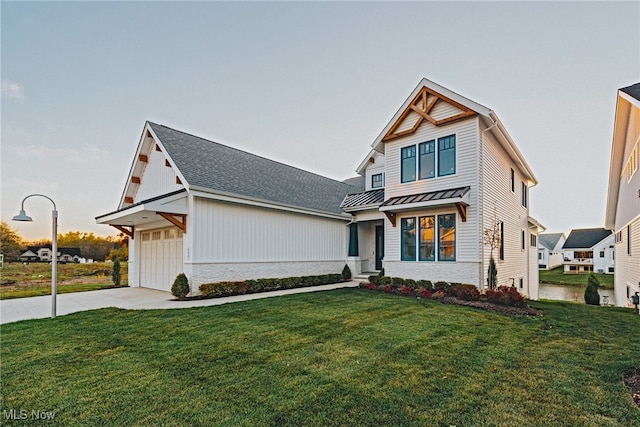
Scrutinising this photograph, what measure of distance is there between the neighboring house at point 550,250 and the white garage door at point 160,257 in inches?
2168

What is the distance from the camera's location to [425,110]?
11.8 metres

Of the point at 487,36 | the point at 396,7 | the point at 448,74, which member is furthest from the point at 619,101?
the point at 396,7

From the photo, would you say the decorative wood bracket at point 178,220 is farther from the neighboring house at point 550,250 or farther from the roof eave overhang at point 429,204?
the neighboring house at point 550,250

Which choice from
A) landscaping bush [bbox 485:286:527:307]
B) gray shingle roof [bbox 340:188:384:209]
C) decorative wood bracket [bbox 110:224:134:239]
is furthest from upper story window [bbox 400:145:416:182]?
decorative wood bracket [bbox 110:224:134:239]

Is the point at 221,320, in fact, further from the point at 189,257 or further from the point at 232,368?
the point at 189,257

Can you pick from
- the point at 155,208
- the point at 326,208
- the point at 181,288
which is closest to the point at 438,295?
the point at 326,208

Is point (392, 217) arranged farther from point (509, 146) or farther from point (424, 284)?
point (509, 146)

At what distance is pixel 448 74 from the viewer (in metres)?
13.9

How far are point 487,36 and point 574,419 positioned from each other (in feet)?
41.7

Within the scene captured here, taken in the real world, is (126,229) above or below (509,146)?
below

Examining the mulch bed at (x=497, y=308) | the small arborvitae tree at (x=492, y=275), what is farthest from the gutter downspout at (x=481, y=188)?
the mulch bed at (x=497, y=308)

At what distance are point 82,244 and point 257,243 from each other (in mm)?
48211

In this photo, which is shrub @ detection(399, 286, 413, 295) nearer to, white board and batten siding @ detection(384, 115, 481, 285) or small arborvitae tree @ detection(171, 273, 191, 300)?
white board and batten siding @ detection(384, 115, 481, 285)

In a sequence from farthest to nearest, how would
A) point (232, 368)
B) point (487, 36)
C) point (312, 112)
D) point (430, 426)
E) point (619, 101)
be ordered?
point (312, 112) < point (487, 36) < point (619, 101) < point (232, 368) < point (430, 426)
